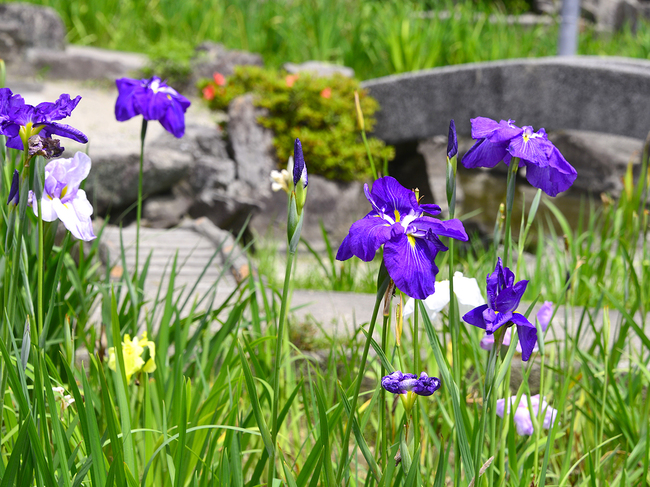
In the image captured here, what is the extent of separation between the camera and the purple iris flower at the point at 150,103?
55.4 inches

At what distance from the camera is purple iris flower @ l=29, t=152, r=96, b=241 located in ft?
3.05

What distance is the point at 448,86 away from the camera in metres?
5.19

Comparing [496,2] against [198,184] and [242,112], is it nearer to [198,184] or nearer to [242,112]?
[242,112]

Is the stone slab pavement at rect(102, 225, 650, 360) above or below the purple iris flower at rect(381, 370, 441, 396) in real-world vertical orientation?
below

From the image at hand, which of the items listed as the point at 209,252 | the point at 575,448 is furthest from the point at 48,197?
the point at 209,252

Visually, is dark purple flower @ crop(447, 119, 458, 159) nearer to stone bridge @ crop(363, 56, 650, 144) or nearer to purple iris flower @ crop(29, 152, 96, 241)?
purple iris flower @ crop(29, 152, 96, 241)

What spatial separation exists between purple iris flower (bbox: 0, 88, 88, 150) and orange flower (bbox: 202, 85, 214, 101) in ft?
15.4

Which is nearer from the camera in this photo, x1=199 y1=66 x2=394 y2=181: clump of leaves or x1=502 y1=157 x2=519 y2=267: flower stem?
x1=502 y1=157 x2=519 y2=267: flower stem

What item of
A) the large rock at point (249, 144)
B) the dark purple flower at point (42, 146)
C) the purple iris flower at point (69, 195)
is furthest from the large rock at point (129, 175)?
the dark purple flower at point (42, 146)

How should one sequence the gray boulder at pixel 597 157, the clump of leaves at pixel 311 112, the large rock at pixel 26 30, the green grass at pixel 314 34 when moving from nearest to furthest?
the clump of leaves at pixel 311 112
the large rock at pixel 26 30
the green grass at pixel 314 34
the gray boulder at pixel 597 157

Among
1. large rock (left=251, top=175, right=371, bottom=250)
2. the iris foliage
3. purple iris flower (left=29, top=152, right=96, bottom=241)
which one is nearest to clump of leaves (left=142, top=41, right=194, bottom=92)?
large rock (left=251, top=175, right=371, bottom=250)

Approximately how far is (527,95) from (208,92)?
2927 mm

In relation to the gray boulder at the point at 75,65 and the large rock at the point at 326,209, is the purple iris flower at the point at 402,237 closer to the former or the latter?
the large rock at the point at 326,209

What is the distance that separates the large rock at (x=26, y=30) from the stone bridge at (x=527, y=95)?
3350 mm
